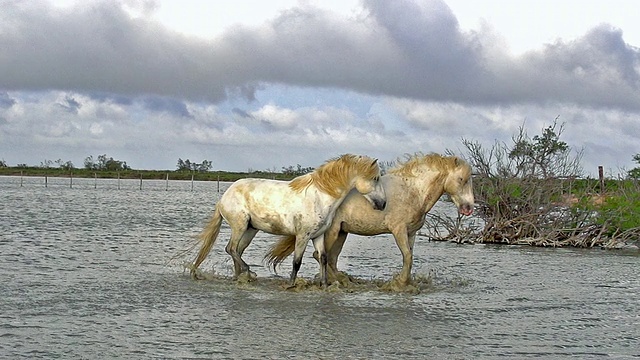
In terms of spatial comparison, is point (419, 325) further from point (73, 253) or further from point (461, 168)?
point (73, 253)

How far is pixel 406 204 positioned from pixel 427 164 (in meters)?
0.73

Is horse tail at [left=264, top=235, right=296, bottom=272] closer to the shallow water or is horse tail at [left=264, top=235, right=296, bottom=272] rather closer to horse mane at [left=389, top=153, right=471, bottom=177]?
the shallow water

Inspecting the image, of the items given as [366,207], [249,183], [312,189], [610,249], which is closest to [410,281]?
[366,207]

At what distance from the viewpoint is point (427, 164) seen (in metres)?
10.8

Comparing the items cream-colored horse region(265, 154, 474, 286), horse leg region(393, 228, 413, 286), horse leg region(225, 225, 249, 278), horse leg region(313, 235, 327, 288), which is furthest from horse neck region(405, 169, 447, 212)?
horse leg region(225, 225, 249, 278)

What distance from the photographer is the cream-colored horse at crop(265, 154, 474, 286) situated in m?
10.4

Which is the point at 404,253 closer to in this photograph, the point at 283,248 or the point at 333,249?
the point at 333,249

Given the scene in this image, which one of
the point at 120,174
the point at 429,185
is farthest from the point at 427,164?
the point at 120,174

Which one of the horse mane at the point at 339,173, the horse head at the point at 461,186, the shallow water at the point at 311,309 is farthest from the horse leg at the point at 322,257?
the horse head at the point at 461,186

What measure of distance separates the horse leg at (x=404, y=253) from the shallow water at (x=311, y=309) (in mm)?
269

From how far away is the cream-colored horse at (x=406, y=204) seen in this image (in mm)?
10422

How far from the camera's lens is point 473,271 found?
1316cm

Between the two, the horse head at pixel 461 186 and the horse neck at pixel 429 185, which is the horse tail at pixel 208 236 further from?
the horse head at pixel 461 186

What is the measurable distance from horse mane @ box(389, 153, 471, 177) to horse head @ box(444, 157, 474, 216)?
0.02m
